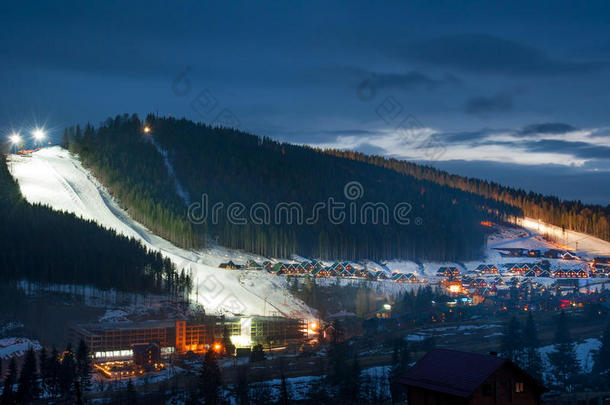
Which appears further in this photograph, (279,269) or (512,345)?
(279,269)

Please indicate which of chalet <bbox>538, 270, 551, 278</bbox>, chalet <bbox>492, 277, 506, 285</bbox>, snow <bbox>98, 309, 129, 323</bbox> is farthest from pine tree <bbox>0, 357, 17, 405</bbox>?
chalet <bbox>538, 270, 551, 278</bbox>

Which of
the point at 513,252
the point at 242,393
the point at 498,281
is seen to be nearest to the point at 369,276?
the point at 498,281

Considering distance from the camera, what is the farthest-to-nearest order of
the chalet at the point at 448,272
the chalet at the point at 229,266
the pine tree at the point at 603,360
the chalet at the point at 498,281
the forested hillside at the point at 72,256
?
the chalet at the point at 448,272 → the chalet at the point at 498,281 → the chalet at the point at 229,266 → the forested hillside at the point at 72,256 → the pine tree at the point at 603,360

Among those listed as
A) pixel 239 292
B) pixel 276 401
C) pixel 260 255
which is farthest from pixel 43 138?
pixel 276 401

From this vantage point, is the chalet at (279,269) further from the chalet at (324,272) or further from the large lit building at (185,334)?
the large lit building at (185,334)

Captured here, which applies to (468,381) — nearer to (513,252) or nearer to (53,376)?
(53,376)

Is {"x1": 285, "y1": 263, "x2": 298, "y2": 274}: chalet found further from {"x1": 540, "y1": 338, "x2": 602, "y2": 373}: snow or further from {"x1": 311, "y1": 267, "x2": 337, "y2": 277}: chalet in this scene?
{"x1": 540, "y1": 338, "x2": 602, "y2": 373}: snow

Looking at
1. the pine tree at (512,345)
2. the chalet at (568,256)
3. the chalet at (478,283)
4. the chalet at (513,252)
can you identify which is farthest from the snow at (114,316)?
the chalet at (513,252)
